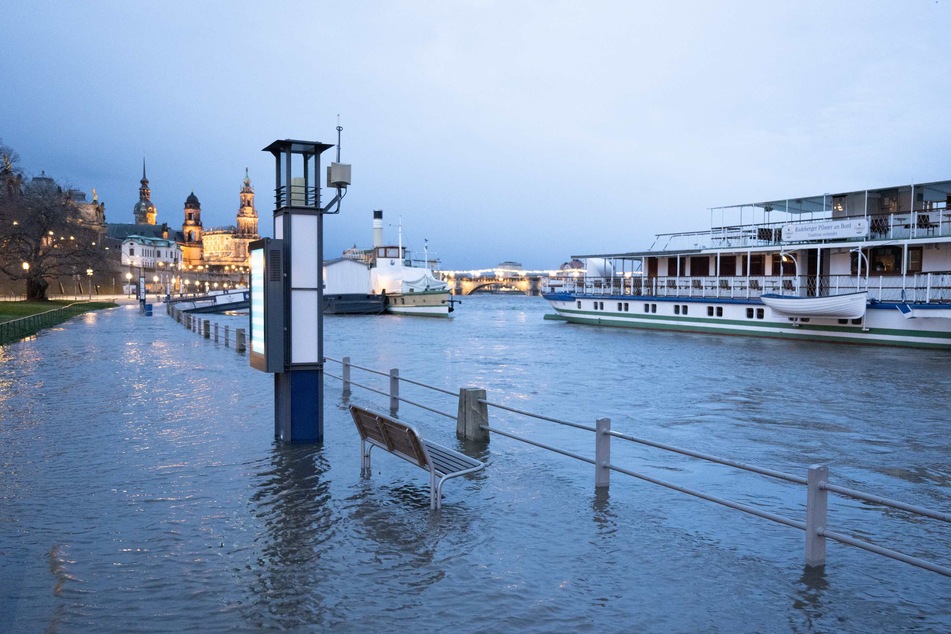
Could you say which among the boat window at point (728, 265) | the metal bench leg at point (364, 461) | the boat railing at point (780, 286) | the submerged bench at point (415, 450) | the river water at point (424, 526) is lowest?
the river water at point (424, 526)

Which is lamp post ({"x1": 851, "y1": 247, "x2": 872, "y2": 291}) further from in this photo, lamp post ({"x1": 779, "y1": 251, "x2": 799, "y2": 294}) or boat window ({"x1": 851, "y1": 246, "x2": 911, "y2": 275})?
lamp post ({"x1": 779, "y1": 251, "x2": 799, "y2": 294})

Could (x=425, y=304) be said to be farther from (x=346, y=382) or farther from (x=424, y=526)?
(x=424, y=526)

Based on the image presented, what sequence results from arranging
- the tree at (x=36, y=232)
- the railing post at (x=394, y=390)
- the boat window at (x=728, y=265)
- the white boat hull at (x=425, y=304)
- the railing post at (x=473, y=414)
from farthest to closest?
the white boat hull at (x=425, y=304) → the tree at (x=36, y=232) → the boat window at (x=728, y=265) → the railing post at (x=394, y=390) → the railing post at (x=473, y=414)

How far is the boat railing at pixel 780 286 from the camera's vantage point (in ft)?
133

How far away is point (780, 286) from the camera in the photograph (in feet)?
156

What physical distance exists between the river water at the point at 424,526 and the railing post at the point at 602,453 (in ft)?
0.98

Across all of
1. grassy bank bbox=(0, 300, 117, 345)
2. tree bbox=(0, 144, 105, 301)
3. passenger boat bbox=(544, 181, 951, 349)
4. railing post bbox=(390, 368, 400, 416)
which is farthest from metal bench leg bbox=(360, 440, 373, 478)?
tree bbox=(0, 144, 105, 301)

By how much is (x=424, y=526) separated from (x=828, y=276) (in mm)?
43442

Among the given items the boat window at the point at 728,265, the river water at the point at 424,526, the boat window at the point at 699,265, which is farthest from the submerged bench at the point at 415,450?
the boat window at the point at 699,265

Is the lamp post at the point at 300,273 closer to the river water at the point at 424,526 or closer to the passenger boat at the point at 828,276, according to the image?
the river water at the point at 424,526

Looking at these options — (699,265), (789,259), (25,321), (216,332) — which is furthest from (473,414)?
(699,265)

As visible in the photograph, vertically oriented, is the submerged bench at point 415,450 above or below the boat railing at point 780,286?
below

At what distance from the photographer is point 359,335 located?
5559 centimetres

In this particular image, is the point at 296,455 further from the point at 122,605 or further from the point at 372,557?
the point at 122,605
